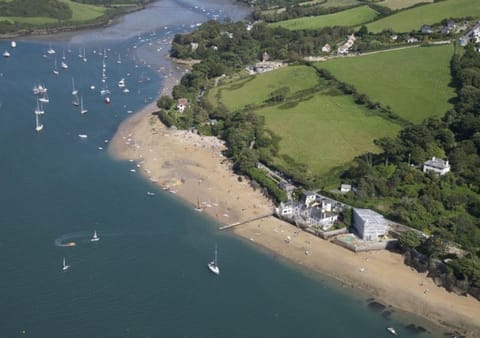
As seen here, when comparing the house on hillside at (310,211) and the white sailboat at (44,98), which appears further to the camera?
the white sailboat at (44,98)

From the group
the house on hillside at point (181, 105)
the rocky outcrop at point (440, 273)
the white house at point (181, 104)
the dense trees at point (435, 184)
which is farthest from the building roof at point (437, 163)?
the white house at point (181, 104)

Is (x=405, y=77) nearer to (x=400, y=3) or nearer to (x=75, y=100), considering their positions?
(x=75, y=100)

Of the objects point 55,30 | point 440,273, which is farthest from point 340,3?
point 440,273

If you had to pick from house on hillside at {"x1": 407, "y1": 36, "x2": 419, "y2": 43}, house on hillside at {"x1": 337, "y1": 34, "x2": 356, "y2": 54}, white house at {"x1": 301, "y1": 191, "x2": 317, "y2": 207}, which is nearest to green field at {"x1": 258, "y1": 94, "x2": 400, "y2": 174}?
white house at {"x1": 301, "y1": 191, "x2": 317, "y2": 207}

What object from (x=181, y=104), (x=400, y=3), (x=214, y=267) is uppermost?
(x=400, y=3)

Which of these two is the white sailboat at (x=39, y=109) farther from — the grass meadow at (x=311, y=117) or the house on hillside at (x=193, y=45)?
the house on hillside at (x=193, y=45)

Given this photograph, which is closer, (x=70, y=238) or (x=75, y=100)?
(x=70, y=238)
